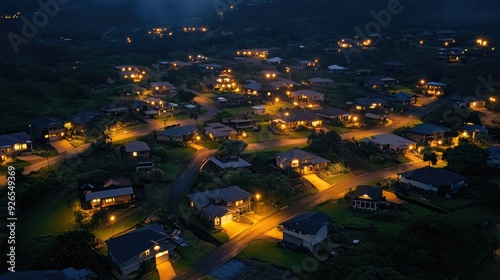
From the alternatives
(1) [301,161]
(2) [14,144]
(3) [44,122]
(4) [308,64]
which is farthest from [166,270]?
(4) [308,64]

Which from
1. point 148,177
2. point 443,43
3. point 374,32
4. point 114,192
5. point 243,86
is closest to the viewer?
point 114,192

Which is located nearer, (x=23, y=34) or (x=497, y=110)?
(x=497, y=110)

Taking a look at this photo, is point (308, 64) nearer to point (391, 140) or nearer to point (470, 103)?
point (470, 103)

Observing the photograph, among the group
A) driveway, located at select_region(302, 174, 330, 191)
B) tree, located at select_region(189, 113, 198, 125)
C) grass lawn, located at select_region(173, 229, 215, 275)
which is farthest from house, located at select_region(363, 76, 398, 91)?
grass lawn, located at select_region(173, 229, 215, 275)

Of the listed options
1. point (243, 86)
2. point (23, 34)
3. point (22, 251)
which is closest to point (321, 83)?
point (243, 86)

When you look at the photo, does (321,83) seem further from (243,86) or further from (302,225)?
(302,225)

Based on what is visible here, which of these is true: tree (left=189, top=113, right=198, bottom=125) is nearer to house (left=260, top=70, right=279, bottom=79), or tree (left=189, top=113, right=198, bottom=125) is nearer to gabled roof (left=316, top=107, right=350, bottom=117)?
gabled roof (left=316, top=107, right=350, bottom=117)

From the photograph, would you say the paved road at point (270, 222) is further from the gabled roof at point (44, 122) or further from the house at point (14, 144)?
the gabled roof at point (44, 122)
